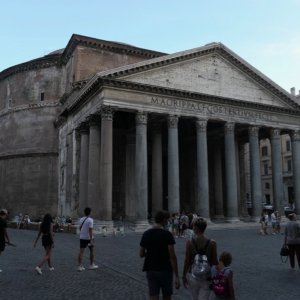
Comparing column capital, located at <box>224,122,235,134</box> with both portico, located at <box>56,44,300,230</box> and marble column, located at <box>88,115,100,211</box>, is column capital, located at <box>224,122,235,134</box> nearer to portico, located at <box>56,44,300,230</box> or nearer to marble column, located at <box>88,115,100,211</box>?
portico, located at <box>56,44,300,230</box>

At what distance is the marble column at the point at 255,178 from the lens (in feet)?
80.7

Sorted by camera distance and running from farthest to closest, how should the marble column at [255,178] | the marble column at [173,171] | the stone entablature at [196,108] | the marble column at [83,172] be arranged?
the marble column at [255,178]
the marble column at [83,172]
the marble column at [173,171]
the stone entablature at [196,108]

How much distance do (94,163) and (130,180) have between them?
6.00m

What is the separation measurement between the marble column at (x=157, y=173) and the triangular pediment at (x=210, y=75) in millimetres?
3442

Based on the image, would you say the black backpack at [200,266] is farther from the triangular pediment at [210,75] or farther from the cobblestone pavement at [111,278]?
the triangular pediment at [210,75]

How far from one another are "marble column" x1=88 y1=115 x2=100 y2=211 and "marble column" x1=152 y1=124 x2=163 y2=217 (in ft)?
11.9

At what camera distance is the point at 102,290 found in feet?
21.8

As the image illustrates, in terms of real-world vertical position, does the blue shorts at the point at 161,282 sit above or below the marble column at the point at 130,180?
below

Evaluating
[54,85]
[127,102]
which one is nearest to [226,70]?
[127,102]

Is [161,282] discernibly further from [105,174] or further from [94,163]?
[94,163]

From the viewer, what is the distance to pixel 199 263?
4.33 meters

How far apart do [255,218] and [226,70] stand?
387 inches

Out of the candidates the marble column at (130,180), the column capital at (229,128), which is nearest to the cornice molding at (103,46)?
the marble column at (130,180)

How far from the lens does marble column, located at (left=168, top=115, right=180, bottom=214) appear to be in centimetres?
2164
